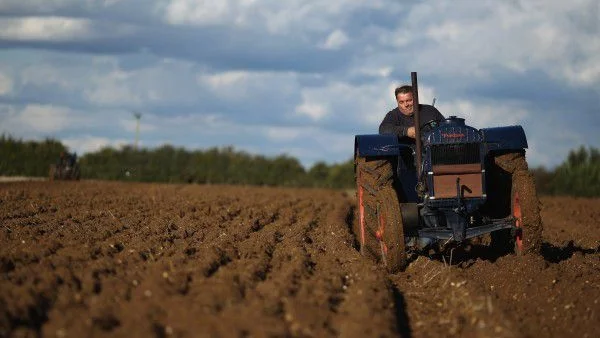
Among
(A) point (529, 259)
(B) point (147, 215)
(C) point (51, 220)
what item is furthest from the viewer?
(B) point (147, 215)

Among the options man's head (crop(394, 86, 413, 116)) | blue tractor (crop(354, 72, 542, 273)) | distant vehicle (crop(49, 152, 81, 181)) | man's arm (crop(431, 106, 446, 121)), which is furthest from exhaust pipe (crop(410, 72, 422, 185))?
distant vehicle (crop(49, 152, 81, 181))

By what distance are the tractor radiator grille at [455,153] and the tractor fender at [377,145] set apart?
1.40 ft

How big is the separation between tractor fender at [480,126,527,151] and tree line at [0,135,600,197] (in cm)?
3338

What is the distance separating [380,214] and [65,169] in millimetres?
29415

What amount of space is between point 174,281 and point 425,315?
2206 mm

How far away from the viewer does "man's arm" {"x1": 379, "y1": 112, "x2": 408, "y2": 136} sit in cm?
1115

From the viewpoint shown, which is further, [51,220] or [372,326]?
[51,220]

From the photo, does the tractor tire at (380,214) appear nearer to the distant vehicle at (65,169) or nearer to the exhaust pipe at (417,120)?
the exhaust pipe at (417,120)

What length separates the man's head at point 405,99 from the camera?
11.3 meters

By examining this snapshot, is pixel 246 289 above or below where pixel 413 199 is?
below

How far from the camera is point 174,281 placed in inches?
303

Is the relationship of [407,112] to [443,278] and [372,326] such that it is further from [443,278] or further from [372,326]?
[372,326]

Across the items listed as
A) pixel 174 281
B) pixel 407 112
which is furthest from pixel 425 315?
pixel 407 112

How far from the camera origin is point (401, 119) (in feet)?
37.7
